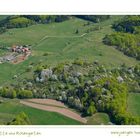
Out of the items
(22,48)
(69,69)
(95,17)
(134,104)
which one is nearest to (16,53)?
(22,48)

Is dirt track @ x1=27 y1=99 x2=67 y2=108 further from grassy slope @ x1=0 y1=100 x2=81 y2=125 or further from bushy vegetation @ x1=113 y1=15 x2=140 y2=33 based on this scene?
bushy vegetation @ x1=113 y1=15 x2=140 y2=33

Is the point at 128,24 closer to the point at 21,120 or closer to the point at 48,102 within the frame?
the point at 48,102

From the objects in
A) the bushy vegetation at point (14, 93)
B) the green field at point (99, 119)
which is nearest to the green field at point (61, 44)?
the bushy vegetation at point (14, 93)

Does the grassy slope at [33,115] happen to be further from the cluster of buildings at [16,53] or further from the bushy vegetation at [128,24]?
the bushy vegetation at [128,24]

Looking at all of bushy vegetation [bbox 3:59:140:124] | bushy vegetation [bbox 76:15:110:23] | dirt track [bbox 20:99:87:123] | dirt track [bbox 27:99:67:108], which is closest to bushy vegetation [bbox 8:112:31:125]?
dirt track [bbox 20:99:87:123]

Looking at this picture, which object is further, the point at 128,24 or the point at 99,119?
the point at 128,24

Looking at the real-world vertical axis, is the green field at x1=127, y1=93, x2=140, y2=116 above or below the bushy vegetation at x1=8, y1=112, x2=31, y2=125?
above
